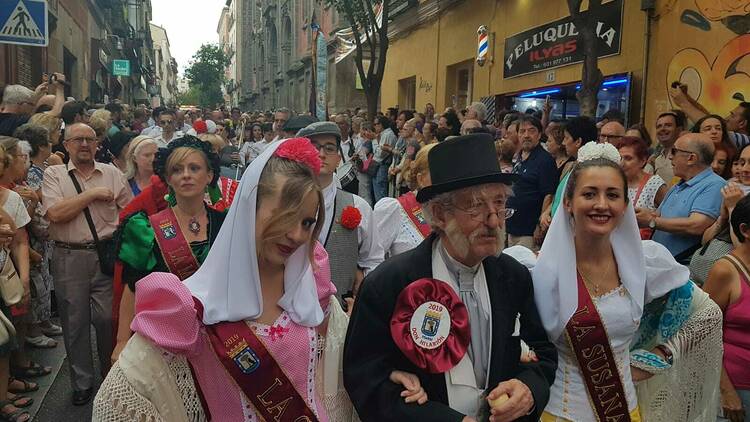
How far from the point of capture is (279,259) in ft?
7.50

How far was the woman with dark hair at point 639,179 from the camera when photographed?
201 inches

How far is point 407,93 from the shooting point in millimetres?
24906

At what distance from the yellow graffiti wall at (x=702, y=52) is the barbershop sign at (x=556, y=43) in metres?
1.13

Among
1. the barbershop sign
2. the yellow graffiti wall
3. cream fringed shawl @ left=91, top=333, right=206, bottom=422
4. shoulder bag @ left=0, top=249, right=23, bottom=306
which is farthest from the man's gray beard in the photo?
the barbershop sign

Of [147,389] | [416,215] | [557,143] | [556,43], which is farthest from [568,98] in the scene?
[147,389]

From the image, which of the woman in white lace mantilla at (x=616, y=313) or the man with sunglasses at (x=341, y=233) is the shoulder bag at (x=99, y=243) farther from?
the woman in white lace mantilla at (x=616, y=313)

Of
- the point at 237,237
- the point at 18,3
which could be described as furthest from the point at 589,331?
the point at 18,3

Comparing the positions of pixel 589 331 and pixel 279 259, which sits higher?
pixel 279 259

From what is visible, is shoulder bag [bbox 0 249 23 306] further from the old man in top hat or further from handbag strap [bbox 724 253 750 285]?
handbag strap [bbox 724 253 750 285]

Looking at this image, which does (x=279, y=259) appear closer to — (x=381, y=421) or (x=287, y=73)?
(x=381, y=421)

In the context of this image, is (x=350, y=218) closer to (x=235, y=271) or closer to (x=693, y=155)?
(x=235, y=271)

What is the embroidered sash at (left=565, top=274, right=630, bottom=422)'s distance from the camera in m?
2.71

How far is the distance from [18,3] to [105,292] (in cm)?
355

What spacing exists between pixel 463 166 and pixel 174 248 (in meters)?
1.81
